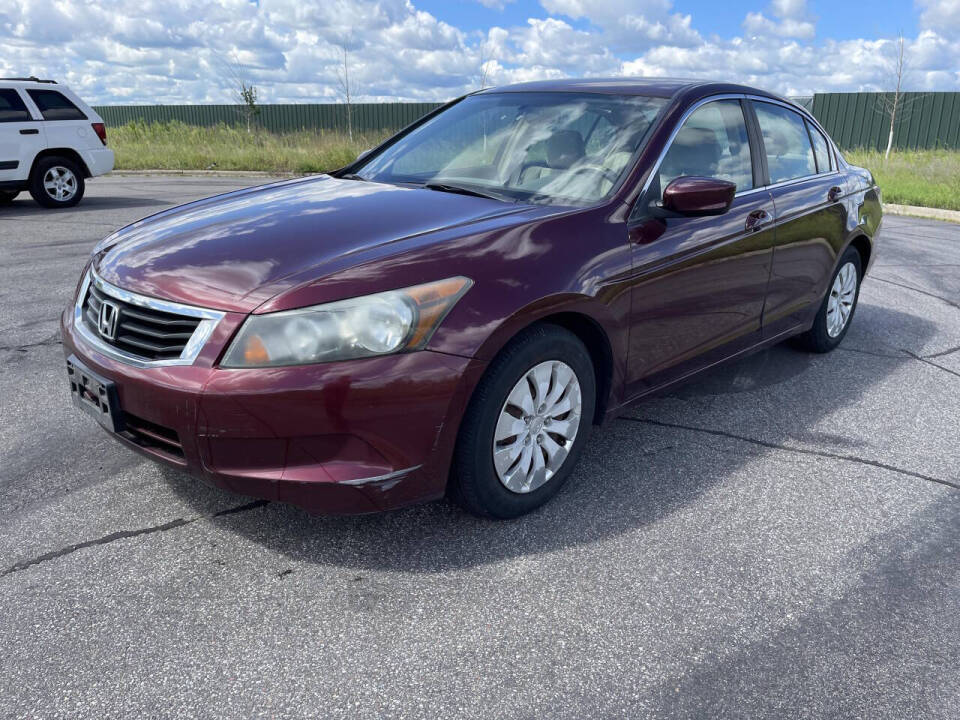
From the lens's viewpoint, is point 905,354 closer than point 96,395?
No

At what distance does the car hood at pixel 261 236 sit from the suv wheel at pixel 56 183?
9618 mm

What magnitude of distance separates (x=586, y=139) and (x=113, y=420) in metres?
2.31

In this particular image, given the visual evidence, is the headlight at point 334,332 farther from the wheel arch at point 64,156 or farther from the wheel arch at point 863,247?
the wheel arch at point 64,156

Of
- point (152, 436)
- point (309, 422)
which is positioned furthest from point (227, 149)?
point (309, 422)

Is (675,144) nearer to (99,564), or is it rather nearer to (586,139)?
(586,139)

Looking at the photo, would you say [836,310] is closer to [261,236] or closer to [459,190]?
[459,190]

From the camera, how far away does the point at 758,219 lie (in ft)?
13.8

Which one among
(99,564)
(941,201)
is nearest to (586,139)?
(99,564)

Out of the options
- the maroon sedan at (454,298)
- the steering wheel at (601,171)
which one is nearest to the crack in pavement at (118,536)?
the maroon sedan at (454,298)

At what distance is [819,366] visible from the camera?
532 centimetres

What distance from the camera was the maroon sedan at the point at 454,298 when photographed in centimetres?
265

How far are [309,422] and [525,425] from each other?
2.85 ft

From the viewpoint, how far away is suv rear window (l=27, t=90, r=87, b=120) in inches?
466

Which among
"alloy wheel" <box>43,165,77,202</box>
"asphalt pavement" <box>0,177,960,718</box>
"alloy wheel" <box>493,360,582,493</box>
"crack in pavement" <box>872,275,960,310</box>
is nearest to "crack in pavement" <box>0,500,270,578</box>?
"asphalt pavement" <box>0,177,960,718</box>
